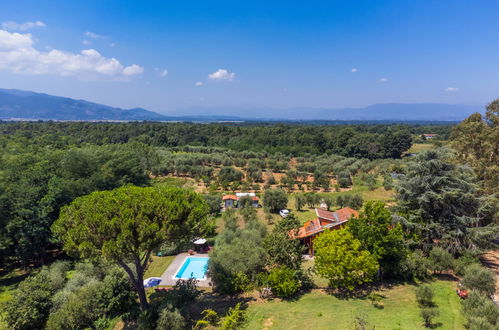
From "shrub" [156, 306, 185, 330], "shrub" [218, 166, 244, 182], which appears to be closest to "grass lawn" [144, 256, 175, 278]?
"shrub" [156, 306, 185, 330]

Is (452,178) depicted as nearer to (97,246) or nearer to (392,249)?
(392,249)

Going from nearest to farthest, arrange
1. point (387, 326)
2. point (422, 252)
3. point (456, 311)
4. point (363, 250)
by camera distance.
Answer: point (387, 326) < point (456, 311) < point (363, 250) < point (422, 252)

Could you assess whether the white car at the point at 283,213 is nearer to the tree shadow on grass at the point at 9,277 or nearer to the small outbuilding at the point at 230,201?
the small outbuilding at the point at 230,201

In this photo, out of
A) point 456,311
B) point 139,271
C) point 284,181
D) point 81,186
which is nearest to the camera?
point 456,311

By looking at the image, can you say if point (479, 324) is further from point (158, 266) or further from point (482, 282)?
point (158, 266)

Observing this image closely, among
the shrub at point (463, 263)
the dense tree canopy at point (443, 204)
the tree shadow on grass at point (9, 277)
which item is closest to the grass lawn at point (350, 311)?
the shrub at point (463, 263)

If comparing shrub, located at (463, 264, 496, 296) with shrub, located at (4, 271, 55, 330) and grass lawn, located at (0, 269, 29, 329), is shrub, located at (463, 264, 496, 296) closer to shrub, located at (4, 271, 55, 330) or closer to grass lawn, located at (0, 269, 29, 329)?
shrub, located at (4, 271, 55, 330)

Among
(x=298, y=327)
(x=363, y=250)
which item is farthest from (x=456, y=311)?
(x=298, y=327)
